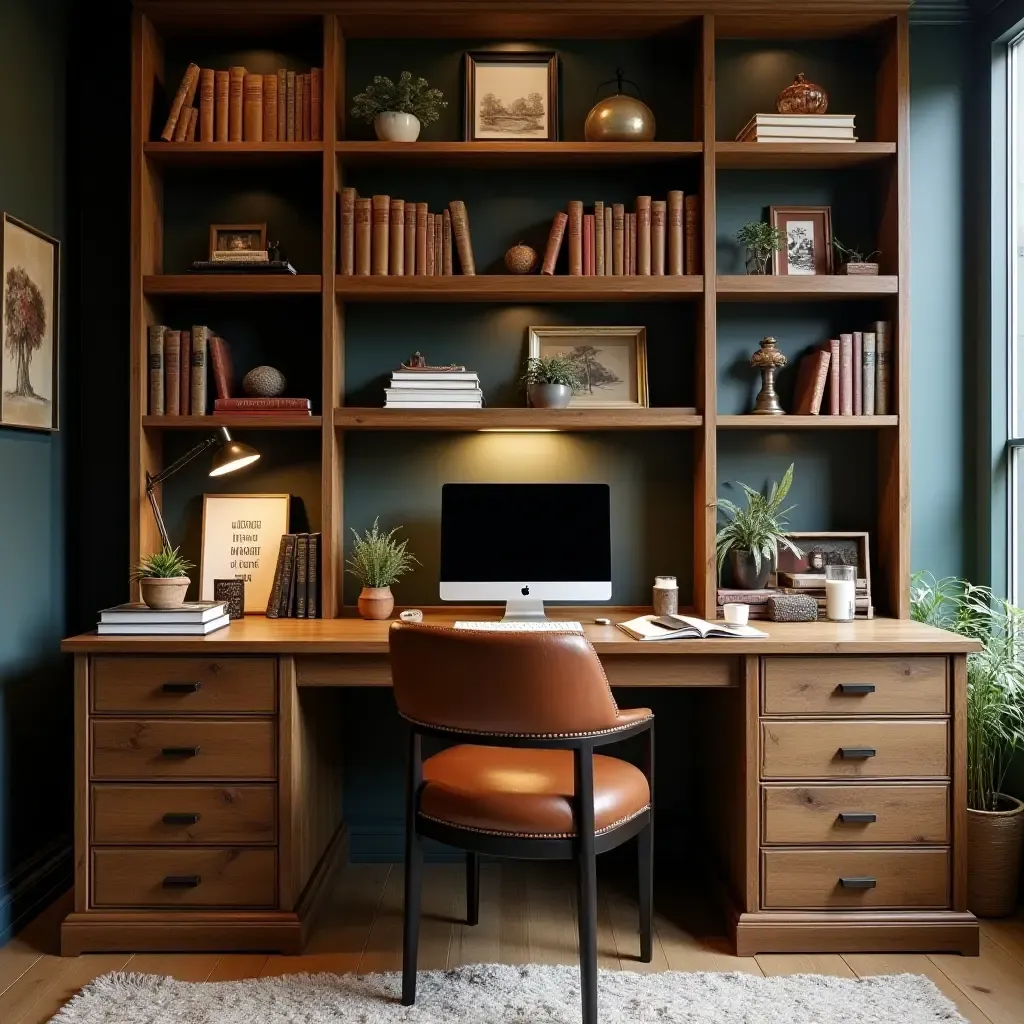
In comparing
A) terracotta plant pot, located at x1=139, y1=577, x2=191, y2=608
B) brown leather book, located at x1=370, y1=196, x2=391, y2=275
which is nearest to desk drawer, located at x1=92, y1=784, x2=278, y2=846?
terracotta plant pot, located at x1=139, y1=577, x2=191, y2=608

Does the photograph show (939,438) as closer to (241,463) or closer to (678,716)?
(678,716)

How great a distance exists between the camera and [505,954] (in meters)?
2.37


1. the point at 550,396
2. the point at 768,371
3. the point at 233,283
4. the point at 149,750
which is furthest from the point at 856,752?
the point at 233,283

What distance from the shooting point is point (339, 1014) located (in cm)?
206

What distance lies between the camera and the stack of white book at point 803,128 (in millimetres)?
2799

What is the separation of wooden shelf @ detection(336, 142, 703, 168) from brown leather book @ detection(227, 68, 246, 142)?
1.08 feet

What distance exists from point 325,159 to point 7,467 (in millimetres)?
1283


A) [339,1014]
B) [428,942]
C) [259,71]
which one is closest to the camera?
[339,1014]

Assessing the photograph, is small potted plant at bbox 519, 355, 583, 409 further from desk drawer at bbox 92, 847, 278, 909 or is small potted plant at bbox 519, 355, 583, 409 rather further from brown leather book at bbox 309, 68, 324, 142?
desk drawer at bbox 92, 847, 278, 909

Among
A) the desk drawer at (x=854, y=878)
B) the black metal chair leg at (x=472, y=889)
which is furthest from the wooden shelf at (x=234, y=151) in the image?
the desk drawer at (x=854, y=878)

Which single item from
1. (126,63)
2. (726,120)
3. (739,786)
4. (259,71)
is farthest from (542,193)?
(739,786)

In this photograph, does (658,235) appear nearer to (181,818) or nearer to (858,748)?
(858,748)

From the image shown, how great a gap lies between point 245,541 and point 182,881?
41.3 inches

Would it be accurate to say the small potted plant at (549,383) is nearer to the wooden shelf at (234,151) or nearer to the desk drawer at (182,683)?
the wooden shelf at (234,151)
